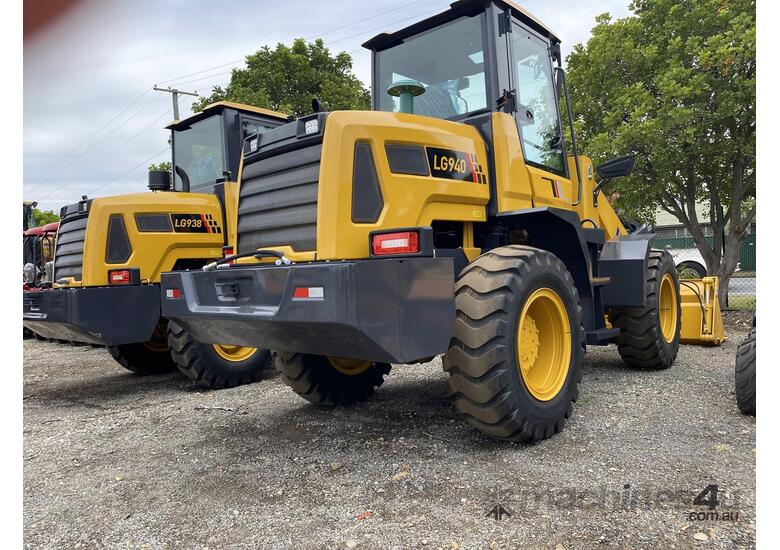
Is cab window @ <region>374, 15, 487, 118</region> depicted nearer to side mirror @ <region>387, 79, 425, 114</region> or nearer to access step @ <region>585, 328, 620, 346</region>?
side mirror @ <region>387, 79, 425, 114</region>

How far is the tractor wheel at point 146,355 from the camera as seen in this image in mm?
6949

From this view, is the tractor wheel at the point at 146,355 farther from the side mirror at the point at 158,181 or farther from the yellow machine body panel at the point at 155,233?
the side mirror at the point at 158,181

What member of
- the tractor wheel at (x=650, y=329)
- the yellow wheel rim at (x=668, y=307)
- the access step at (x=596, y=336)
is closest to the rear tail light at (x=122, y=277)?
the access step at (x=596, y=336)

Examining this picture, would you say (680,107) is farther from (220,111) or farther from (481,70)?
(220,111)

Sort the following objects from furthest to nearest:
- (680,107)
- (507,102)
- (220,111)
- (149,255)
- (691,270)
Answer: (691,270) < (680,107) < (220,111) < (149,255) < (507,102)

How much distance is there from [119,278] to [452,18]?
163 inches

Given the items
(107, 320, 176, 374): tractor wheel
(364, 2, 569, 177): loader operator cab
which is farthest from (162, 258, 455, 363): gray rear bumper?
(107, 320, 176, 374): tractor wheel

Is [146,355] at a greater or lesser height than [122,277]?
lesser

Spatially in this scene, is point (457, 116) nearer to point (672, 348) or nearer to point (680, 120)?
point (672, 348)

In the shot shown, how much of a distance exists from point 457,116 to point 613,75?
714cm

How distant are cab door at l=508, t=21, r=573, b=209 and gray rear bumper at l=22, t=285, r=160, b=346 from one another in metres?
3.94

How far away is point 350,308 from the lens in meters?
2.75

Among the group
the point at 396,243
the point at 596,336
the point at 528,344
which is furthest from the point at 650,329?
the point at 396,243

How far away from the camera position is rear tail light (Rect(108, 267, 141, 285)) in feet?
18.8
